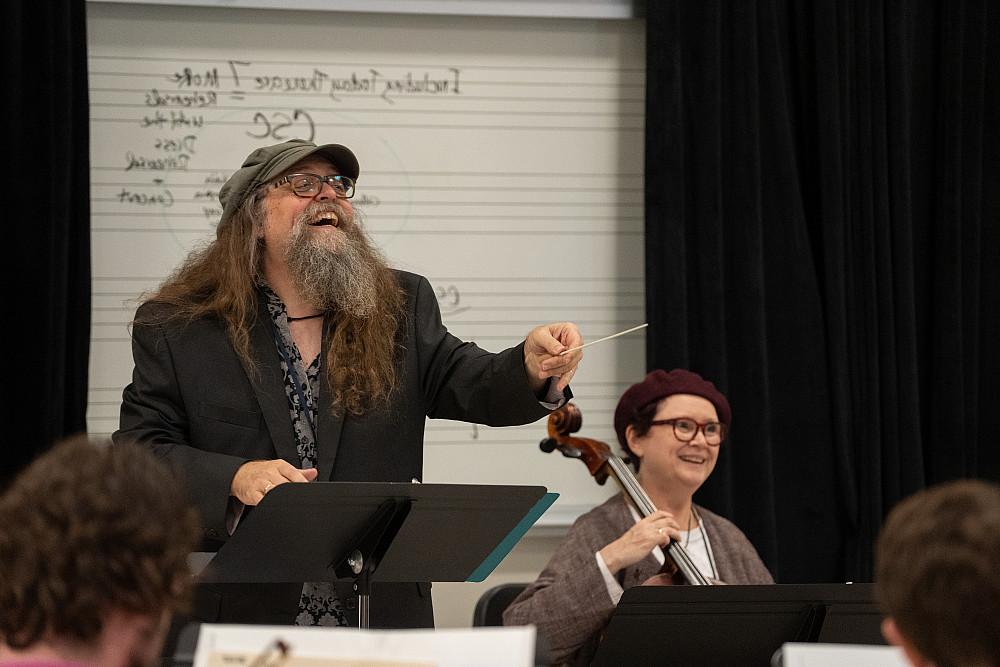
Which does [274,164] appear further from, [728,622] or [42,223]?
[728,622]

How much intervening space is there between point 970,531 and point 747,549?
7.30ft

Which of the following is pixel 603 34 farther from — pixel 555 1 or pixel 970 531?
pixel 970 531

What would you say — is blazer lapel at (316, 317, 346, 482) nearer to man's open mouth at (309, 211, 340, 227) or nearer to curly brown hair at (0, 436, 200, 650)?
man's open mouth at (309, 211, 340, 227)

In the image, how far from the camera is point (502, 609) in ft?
10.6

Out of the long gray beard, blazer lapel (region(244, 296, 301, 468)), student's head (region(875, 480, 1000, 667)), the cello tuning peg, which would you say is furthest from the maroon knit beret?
student's head (region(875, 480, 1000, 667))

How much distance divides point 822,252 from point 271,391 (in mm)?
2140

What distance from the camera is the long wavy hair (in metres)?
2.55

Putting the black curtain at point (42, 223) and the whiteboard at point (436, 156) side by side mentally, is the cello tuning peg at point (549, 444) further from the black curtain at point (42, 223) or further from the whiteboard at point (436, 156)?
the black curtain at point (42, 223)

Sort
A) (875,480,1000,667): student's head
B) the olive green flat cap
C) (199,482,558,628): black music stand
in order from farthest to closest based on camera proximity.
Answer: the olive green flat cap
(199,482,558,628): black music stand
(875,480,1000,667): student's head

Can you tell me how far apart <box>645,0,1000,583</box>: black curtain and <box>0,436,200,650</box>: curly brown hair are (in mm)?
2799

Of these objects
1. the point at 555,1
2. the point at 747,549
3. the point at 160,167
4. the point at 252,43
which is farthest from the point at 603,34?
the point at 747,549

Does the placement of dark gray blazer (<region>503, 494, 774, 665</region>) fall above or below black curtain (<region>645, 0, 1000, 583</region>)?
below

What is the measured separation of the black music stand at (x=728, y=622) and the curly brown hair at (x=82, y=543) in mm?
1334

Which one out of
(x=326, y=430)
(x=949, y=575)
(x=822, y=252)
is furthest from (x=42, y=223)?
(x=949, y=575)
